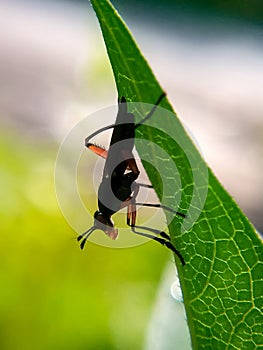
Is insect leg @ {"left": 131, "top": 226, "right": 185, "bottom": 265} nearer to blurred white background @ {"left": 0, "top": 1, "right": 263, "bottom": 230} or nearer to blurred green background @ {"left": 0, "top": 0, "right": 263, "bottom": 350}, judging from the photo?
blurred green background @ {"left": 0, "top": 0, "right": 263, "bottom": 350}

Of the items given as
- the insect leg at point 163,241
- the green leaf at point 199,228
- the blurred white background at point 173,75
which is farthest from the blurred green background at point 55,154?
the green leaf at point 199,228

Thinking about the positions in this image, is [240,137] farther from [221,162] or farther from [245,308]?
[245,308]

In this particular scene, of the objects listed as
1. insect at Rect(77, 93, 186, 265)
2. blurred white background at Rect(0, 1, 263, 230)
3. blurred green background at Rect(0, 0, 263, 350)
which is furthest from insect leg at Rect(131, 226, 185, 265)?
blurred white background at Rect(0, 1, 263, 230)

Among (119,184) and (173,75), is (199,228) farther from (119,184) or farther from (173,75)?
(173,75)

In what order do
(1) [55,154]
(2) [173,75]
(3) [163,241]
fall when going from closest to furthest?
1. (3) [163,241]
2. (1) [55,154]
3. (2) [173,75]

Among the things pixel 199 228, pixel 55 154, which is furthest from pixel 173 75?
pixel 199 228
